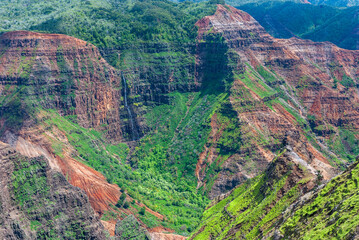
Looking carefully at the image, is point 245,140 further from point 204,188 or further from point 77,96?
point 77,96

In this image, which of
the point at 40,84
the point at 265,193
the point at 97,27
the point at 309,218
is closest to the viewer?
the point at 309,218

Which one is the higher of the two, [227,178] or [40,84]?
[40,84]

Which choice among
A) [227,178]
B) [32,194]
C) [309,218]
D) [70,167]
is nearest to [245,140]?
[227,178]

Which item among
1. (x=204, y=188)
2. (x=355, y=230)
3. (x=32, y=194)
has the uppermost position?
(x=355, y=230)

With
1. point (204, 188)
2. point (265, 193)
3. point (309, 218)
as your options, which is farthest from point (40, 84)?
point (309, 218)

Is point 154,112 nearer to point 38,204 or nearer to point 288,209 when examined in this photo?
point 38,204

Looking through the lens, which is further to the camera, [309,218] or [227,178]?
[227,178]

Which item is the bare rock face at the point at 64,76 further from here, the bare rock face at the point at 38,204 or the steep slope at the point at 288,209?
the steep slope at the point at 288,209

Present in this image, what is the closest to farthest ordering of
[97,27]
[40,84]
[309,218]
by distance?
1. [309,218]
2. [40,84]
3. [97,27]
